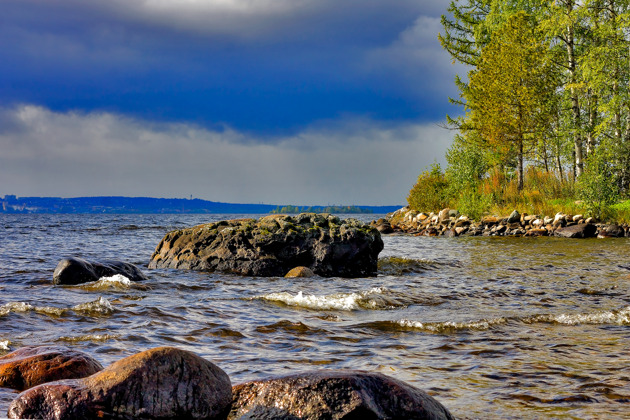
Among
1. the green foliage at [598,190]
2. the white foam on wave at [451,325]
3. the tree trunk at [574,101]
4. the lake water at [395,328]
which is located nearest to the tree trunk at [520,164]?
the tree trunk at [574,101]

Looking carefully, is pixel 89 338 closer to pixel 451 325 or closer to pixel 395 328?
pixel 395 328

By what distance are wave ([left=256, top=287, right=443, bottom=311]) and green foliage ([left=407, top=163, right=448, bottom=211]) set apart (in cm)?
2938

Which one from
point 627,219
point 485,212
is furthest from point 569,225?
point 485,212

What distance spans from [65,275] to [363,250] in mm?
7258

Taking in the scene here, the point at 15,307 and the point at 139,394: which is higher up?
the point at 139,394

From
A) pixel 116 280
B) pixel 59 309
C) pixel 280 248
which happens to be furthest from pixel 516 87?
pixel 59 309

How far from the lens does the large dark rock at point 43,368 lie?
161 inches

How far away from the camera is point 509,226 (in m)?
28.2

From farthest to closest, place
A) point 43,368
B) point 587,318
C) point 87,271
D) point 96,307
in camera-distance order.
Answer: point 87,271
point 96,307
point 587,318
point 43,368

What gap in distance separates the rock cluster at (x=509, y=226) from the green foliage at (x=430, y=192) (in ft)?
7.71

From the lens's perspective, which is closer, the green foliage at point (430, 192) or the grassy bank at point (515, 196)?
the grassy bank at point (515, 196)

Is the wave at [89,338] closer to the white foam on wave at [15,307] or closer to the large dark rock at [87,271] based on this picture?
the white foam on wave at [15,307]

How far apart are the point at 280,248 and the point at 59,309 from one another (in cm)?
640

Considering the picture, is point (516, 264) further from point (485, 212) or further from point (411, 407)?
point (485, 212)
